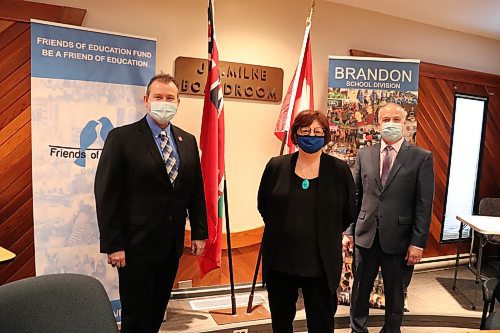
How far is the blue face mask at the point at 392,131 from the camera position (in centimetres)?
258

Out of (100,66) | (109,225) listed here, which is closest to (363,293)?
(109,225)

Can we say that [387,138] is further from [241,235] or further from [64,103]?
[64,103]

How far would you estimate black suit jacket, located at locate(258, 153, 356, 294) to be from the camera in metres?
1.97

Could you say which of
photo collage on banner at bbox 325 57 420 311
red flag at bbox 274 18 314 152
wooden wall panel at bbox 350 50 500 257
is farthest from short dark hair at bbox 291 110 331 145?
wooden wall panel at bbox 350 50 500 257

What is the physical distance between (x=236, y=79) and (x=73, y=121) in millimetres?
1367

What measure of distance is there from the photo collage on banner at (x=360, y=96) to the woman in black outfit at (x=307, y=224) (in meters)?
1.45

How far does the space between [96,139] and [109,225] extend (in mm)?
873

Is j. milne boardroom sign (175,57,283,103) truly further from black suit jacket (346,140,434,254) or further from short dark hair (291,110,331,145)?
short dark hair (291,110,331,145)

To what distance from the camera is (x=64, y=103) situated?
256 cm

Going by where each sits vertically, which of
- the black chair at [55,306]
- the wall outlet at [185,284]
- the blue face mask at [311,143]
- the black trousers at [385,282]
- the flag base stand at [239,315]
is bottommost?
the flag base stand at [239,315]

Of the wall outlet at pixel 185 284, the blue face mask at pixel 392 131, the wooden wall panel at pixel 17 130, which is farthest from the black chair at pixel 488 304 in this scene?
the wooden wall panel at pixel 17 130

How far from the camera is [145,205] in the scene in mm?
2039

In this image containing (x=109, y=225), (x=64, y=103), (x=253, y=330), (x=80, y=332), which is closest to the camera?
(x=80, y=332)

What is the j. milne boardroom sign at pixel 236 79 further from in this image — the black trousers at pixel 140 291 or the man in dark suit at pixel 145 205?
the black trousers at pixel 140 291
